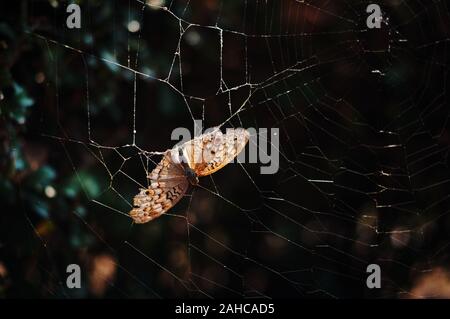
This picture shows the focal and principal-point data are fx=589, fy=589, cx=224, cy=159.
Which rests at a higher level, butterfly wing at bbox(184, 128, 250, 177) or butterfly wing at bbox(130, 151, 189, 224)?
butterfly wing at bbox(184, 128, 250, 177)

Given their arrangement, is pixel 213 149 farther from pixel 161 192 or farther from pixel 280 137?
pixel 280 137

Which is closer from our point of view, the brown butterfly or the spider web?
the brown butterfly

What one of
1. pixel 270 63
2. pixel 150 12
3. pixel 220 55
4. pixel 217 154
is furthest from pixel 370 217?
pixel 150 12

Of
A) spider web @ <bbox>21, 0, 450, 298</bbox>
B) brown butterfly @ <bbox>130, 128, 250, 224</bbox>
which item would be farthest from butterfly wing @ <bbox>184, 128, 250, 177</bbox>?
spider web @ <bbox>21, 0, 450, 298</bbox>

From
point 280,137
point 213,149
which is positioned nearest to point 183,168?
point 213,149

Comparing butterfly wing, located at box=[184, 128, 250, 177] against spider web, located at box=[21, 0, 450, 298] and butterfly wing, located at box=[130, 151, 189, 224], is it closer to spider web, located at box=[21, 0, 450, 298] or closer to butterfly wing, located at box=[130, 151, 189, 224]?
butterfly wing, located at box=[130, 151, 189, 224]

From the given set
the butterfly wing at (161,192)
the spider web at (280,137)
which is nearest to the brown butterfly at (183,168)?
the butterfly wing at (161,192)

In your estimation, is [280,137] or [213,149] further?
[280,137]
